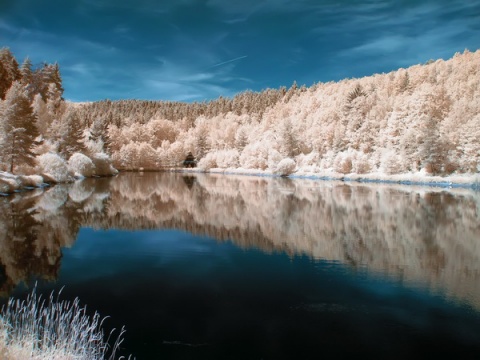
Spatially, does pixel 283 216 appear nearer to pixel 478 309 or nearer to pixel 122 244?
pixel 122 244

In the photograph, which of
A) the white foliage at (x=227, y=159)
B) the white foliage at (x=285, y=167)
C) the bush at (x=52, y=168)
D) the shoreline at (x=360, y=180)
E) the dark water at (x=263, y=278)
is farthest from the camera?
the white foliage at (x=227, y=159)

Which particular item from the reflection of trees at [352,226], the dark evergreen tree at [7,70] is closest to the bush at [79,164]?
the dark evergreen tree at [7,70]

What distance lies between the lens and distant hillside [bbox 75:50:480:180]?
65.2 meters

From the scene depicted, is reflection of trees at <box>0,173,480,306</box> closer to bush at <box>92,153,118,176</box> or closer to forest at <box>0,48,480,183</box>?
forest at <box>0,48,480,183</box>

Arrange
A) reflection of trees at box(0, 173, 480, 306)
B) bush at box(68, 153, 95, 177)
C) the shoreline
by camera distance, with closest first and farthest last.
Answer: reflection of trees at box(0, 173, 480, 306)
the shoreline
bush at box(68, 153, 95, 177)

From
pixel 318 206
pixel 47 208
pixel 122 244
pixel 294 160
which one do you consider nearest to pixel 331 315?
pixel 122 244

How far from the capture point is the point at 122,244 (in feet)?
64.8

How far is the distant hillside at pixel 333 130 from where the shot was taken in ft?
214

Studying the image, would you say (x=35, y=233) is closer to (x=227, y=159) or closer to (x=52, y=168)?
(x=52, y=168)

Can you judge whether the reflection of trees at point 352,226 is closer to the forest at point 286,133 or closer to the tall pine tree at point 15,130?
the tall pine tree at point 15,130

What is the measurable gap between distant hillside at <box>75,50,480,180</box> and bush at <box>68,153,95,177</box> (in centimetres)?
2042

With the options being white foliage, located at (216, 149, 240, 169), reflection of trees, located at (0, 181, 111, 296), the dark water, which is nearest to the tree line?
reflection of trees, located at (0, 181, 111, 296)

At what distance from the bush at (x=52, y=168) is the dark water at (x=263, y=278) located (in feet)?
84.6

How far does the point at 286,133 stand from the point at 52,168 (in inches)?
2399
